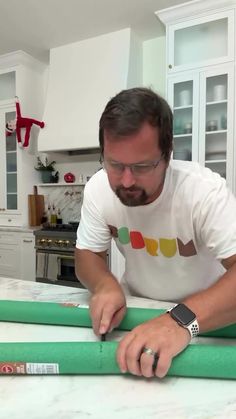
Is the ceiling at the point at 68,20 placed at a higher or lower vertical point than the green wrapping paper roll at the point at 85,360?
higher

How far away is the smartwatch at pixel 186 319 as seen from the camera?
708 millimetres

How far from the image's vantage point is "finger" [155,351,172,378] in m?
0.62

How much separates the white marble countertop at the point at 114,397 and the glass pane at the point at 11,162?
3498 millimetres

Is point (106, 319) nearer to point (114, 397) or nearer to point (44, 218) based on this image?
point (114, 397)

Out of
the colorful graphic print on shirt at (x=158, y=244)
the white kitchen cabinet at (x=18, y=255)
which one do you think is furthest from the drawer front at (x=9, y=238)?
the colorful graphic print on shirt at (x=158, y=244)

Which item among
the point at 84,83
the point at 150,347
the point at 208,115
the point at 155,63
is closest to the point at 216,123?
the point at 208,115

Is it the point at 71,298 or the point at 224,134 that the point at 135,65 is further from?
the point at 71,298

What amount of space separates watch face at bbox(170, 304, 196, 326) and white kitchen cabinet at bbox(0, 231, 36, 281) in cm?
292

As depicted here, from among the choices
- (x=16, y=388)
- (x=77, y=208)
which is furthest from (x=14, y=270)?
(x=16, y=388)

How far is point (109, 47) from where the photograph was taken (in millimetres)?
3264

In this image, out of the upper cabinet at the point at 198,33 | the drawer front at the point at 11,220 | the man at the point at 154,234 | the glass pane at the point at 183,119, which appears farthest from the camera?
the drawer front at the point at 11,220

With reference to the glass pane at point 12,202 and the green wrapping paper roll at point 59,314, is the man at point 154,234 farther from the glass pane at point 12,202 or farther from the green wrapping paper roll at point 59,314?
the glass pane at point 12,202

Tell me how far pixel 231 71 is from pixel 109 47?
1226 mm

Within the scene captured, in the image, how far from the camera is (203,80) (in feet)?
9.27
